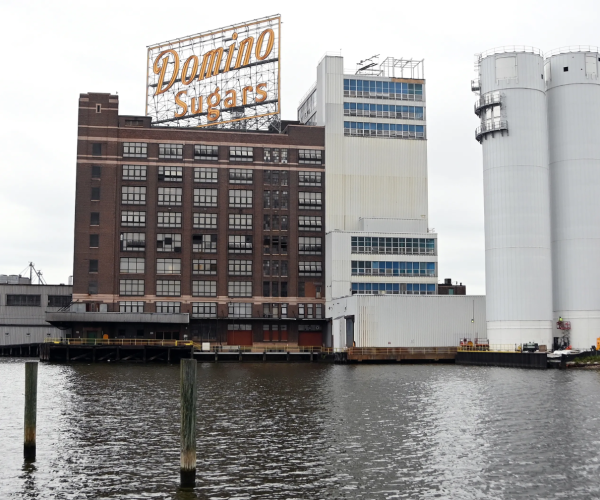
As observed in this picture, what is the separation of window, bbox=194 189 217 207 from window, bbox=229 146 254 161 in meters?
7.42

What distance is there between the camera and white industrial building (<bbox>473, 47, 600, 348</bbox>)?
114m

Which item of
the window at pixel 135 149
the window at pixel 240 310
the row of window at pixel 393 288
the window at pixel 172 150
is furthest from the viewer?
the window at pixel 172 150

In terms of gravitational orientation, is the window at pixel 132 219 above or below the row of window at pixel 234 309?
above

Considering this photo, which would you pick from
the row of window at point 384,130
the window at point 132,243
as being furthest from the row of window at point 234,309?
the row of window at point 384,130

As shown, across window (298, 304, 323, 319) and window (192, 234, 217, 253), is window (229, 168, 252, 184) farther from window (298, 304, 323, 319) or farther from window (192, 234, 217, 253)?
window (298, 304, 323, 319)

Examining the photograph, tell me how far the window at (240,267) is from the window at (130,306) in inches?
675

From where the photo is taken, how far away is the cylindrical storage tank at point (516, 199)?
114 m

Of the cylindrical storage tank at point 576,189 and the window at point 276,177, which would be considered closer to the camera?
the cylindrical storage tank at point 576,189

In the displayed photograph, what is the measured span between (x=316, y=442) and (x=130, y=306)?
344 feet

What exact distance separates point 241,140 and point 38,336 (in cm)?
5777

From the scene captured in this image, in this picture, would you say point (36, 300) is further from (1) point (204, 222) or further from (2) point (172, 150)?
(2) point (172, 150)

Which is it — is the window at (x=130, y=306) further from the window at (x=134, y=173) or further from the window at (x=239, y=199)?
the window at (x=239, y=199)

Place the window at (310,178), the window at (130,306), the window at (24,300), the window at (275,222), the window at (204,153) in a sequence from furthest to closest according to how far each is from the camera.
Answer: the window at (24,300), the window at (310,178), the window at (275,222), the window at (204,153), the window at (130,306)

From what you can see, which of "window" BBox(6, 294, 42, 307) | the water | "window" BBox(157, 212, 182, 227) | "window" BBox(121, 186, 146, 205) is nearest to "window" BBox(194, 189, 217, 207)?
"window" BBox(157, 212, 182, 227)
